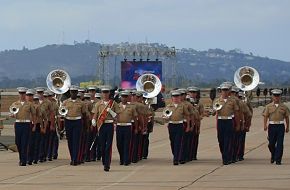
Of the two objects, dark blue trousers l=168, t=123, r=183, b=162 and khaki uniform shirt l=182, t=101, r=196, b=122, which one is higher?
khaki uniform shirt l=182, t=101, r=196, b=122

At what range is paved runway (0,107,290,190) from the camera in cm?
1607

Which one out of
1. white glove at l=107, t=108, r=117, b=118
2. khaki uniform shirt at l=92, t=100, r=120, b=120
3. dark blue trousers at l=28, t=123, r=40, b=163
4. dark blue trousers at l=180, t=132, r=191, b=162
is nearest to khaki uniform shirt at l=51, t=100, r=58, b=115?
dark blue trousers at l=28, t=123, r=40, b=163

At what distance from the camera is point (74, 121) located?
20.5 metres

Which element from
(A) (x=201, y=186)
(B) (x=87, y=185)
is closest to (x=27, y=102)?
(B) (x=87, y=185)

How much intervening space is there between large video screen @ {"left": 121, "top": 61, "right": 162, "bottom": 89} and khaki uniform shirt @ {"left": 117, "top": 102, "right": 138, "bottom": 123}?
39.8 meters

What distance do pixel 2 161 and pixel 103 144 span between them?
4.00 meters

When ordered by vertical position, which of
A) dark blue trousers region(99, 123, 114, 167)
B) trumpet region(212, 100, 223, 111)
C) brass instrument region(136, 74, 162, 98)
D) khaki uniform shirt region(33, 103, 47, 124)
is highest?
brass instrument region(136, 74, 162, 98)

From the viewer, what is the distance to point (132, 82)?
200ft

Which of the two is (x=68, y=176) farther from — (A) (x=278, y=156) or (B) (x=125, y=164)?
(A) (x=278, y=156)

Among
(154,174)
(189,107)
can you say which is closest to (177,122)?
(189,107)

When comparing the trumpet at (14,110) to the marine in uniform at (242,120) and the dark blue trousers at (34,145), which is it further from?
the marine in uniform at (242,120)

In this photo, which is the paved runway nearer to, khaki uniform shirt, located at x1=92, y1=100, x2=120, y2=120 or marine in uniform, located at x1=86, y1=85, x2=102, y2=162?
marine in uniform, located at x1=86, y1=85, x2=102, y2=162

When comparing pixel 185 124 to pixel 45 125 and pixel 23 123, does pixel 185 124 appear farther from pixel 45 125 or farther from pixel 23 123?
pixel 23 123

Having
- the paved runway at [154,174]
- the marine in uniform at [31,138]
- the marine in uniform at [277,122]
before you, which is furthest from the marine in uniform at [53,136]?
the marine in uniform at [277,122]
